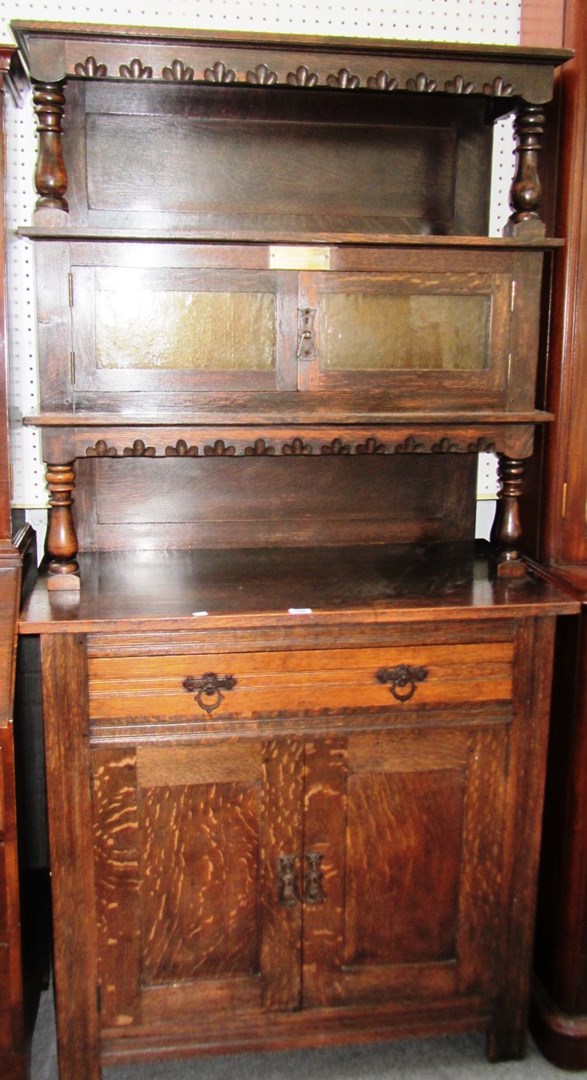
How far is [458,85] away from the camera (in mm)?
2125

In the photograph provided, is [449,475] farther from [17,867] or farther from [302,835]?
[17,867]

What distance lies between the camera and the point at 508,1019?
2.37 metres

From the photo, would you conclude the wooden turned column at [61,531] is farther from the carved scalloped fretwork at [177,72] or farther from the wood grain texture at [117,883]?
the carved scalloped fretwork at [177,72]

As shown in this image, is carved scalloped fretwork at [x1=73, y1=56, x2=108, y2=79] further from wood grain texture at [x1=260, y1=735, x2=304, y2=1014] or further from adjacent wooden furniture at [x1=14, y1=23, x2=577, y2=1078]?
wood grain texture at [x1=260, y1=735, x2=304, y2=1014]

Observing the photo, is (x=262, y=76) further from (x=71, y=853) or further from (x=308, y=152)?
(x=71, y=853)

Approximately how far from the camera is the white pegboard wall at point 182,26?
2.49 meters

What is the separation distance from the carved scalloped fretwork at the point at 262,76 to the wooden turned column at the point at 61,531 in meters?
0.93

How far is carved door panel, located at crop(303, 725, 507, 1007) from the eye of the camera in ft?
7.22

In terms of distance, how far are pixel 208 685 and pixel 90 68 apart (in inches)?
53.1

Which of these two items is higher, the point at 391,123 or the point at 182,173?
the point at 391,123

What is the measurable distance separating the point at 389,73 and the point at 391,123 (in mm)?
Result: 458

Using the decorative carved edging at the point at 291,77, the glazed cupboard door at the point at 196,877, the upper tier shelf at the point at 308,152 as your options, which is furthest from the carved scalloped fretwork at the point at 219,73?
the glazed cupboard door at the point at 196,877

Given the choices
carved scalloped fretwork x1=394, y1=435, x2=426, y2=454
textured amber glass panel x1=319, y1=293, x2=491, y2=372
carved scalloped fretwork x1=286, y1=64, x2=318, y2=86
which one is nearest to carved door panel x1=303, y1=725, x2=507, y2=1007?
carved scalloped fretwork x1=394, y1=435, x2=426, y2=454

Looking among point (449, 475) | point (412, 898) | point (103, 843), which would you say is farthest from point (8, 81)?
point (412, 898)
